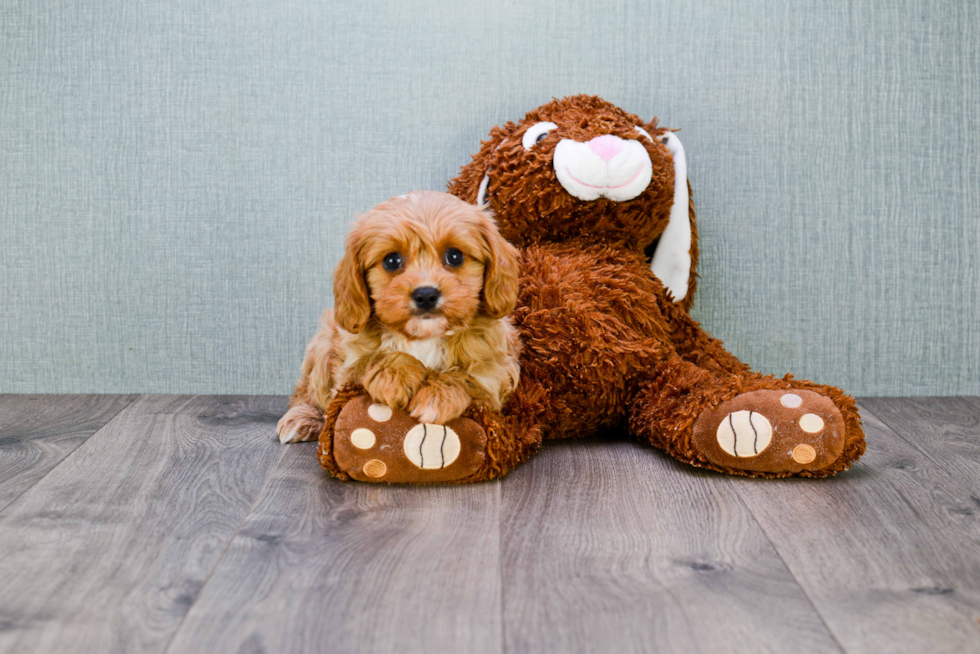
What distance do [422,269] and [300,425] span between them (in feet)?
1.94

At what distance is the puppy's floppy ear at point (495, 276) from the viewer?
4.77 ft

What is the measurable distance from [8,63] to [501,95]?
127cm

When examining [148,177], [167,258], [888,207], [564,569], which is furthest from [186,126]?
[888,207]

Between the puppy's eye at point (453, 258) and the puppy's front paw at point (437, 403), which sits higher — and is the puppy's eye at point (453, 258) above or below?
above

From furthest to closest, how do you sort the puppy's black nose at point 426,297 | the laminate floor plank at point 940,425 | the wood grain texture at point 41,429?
the laminate floor plank at point 940,425
the wood grain texture at point 41,429
the puppy's black nose at point 426,297

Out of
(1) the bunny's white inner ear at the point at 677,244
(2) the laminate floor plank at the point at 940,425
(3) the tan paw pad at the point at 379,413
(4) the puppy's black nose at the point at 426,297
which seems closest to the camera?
(4) the puppy's black nose at the point at 426,297

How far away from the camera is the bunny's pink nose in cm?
173

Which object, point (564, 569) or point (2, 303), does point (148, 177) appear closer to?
point (2, 303)

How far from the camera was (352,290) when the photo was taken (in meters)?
1.42

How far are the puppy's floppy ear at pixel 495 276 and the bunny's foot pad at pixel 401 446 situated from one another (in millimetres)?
218

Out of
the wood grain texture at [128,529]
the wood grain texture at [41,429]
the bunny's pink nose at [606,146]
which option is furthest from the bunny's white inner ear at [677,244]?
the wood grain texture at [41,429]

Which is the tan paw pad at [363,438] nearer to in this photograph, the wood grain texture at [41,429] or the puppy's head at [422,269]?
the puppy's head at [422,269]

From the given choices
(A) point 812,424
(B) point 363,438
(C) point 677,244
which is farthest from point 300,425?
(A) point 812,424

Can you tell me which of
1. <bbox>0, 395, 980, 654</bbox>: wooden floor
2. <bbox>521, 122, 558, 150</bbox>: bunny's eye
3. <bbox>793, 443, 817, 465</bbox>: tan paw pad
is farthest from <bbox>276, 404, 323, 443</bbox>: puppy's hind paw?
<bbox>793, 443, 817, 465</bbox>: tan paw pad
